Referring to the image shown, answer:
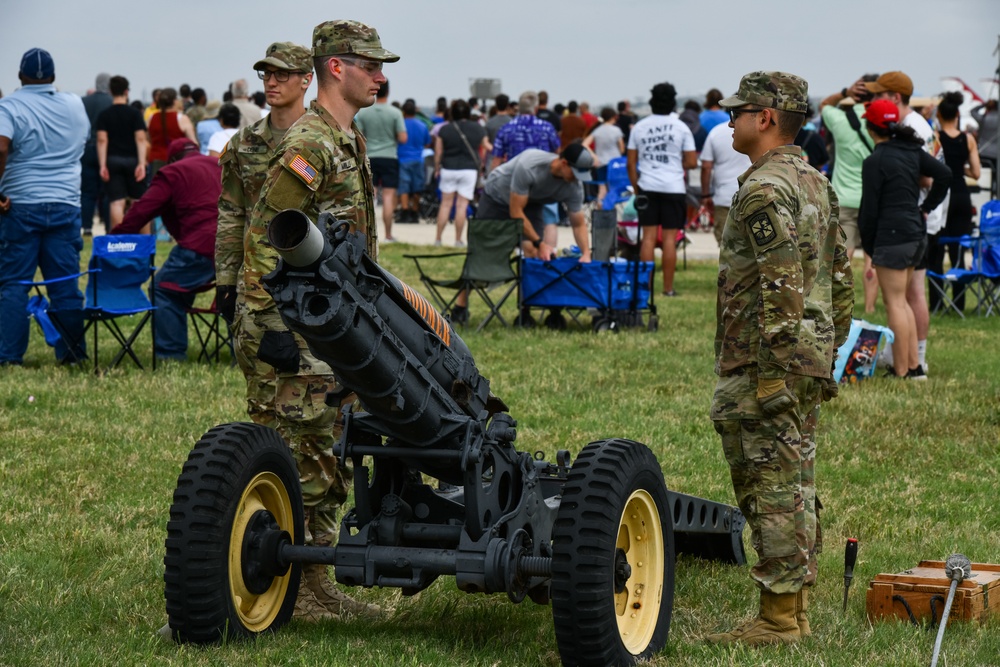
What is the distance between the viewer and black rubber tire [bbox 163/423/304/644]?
4.59 m

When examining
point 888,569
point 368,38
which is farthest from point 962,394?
point 368,38

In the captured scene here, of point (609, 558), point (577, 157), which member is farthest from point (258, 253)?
point (577, 157)

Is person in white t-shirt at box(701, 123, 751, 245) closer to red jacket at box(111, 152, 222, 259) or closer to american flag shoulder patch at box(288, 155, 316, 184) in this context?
red jacket at box(111, 152, 222, 259)

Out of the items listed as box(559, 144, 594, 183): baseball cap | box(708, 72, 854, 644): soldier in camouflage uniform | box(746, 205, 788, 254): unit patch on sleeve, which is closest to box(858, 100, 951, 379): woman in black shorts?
box(559, 144, 594, 183): baseball cap

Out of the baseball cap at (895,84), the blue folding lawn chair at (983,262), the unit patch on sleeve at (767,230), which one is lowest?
the blue folding lawn chair at (983,262)

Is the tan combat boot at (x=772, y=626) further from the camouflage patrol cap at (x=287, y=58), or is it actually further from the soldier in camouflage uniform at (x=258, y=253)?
the camouflage patrol cap at (x=287, y=58)

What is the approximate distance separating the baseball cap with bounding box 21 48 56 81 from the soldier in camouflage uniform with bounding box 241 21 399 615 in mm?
5692

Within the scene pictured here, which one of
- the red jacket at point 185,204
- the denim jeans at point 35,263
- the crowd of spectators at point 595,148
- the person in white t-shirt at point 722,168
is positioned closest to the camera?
the denim jeans at point 35,263

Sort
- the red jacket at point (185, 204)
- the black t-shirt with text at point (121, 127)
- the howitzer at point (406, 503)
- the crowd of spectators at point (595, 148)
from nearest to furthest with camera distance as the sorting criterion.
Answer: the howitzer at point (406, 503)
the red jacket at point (185, 204)
the crowd of spectators at point (595, 148)
the black t-shirt with text at point (121, 127)

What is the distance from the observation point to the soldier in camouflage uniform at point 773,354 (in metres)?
4.95

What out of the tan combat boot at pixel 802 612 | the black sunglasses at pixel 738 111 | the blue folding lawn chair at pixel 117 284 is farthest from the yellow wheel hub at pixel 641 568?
the blue folding lawn chair at pixel 117 284

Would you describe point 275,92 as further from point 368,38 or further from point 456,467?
point 456,467

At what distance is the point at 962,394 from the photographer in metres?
10.2

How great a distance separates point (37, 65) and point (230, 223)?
488cm
